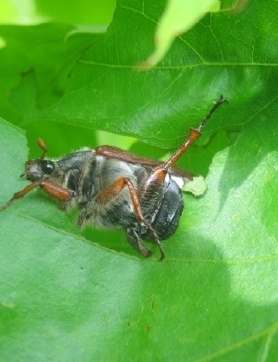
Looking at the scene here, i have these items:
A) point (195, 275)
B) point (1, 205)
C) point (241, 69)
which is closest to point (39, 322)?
point (1, 205)

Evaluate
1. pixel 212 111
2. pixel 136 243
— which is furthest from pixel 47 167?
pixel 212 111

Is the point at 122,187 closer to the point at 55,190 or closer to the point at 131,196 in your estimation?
the point at 131,196

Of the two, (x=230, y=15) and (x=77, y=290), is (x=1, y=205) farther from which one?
(x=230, y=15)

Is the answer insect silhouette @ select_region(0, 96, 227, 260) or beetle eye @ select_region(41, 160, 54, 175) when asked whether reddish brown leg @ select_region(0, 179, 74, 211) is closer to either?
insect silhouette @ select_region(0, 96, 227, 260)

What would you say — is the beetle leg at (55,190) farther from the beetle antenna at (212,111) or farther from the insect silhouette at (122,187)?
the beetle antenna at (212,111)

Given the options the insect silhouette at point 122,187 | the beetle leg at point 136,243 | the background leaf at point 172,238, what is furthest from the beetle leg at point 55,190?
the beetle leg at point 136,243

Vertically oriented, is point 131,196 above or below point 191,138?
below
